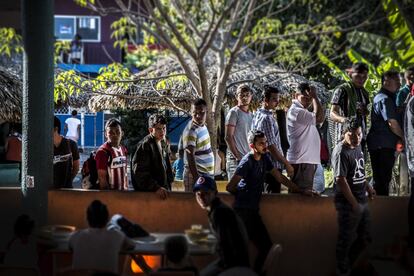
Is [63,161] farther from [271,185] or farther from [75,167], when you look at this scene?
[271,185]

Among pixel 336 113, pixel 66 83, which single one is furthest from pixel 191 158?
pixel 66 83

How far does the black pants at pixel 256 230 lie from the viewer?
26.8 feet

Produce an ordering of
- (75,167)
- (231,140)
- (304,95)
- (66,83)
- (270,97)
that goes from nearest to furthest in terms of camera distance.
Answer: (270,97) → (304,95) → (231,140) → (75,167) → (66,83)

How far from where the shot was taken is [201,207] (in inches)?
324

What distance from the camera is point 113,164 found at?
8.80 m

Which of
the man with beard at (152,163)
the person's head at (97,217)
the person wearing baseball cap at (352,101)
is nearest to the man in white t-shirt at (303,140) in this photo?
the person wearing baseball cap at (352,101)

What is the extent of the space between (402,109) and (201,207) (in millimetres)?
2268

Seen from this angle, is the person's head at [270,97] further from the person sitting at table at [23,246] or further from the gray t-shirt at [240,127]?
the person sitting at table at [23,246]

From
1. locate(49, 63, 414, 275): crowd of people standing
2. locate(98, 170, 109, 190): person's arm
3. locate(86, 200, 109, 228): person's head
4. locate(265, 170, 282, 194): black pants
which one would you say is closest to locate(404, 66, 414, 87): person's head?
locate(49, 63, 414, 275): crowd of people standing

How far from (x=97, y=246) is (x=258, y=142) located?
1.95m

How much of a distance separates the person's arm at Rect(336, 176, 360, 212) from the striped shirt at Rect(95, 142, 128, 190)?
2.20 m

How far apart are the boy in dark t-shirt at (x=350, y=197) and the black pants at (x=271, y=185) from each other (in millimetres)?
721

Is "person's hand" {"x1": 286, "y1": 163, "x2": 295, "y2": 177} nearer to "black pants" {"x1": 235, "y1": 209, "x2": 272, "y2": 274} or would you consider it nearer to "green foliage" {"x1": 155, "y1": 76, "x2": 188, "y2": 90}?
"black pants" {"x1": 235, "y1": 209, "x2": 272, "y2": 274}

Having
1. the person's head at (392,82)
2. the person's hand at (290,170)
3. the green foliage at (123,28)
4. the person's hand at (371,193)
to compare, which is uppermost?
the green foliage at (123,28)
